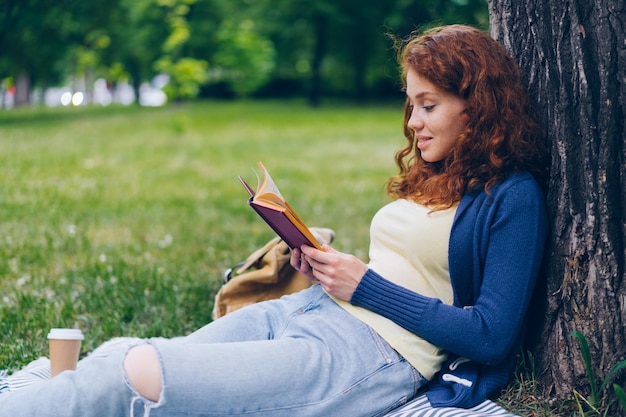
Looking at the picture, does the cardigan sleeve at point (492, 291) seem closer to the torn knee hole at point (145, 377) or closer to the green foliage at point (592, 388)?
the green foliage at point (592, 388)

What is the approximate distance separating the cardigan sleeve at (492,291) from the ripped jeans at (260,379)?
14 cm

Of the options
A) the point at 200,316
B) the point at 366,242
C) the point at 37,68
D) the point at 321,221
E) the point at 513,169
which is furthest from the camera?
the point at 37,68

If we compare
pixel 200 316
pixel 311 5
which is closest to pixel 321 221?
pixel 200 316

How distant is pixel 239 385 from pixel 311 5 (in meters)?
28.6

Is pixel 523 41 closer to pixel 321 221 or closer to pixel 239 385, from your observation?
pixel 239 385

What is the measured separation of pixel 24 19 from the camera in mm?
17844

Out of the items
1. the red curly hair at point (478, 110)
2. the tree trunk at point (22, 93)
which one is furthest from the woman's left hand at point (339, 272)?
the tree trunk at point (22, 93)

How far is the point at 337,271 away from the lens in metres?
2.66

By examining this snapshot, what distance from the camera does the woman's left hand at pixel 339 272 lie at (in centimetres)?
265

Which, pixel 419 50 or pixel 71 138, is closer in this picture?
pixel 419 50

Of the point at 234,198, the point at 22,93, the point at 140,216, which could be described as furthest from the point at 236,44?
the point at 140,216

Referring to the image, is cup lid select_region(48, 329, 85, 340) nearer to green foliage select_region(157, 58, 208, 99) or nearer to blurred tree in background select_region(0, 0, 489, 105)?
green foliage select_region(157, 58, 208, 99)

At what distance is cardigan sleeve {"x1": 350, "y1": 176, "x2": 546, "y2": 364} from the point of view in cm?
251

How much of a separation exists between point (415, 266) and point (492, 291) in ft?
1.02
